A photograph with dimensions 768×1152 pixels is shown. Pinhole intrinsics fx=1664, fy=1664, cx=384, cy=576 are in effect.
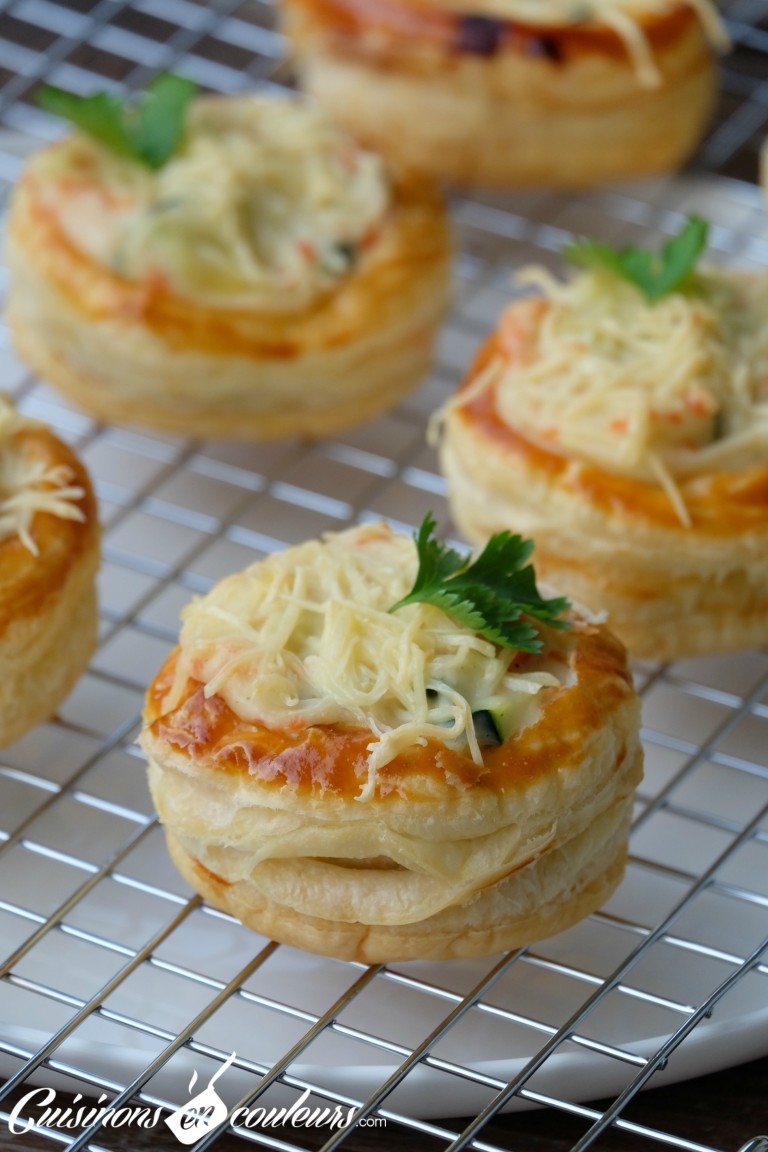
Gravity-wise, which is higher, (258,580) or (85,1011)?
(258,580)

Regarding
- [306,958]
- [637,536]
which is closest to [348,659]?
[306,958]

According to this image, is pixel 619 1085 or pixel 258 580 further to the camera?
pixel 258 580

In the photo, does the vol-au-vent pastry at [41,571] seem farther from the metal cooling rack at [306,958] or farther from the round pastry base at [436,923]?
the round pastry base at [436,923]

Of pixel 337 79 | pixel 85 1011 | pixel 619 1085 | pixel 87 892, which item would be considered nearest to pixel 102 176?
pixel 337 79

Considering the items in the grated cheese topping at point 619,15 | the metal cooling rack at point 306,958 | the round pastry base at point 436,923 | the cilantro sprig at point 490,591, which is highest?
the grated cheese topping at point 619,15

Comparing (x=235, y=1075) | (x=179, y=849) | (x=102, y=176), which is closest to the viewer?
(x=235, y=1075)

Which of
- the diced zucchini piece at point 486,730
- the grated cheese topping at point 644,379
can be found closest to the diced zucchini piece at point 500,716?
the diced zucchini piece at point 486,730

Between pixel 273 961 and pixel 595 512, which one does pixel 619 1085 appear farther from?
pixel 595 512
